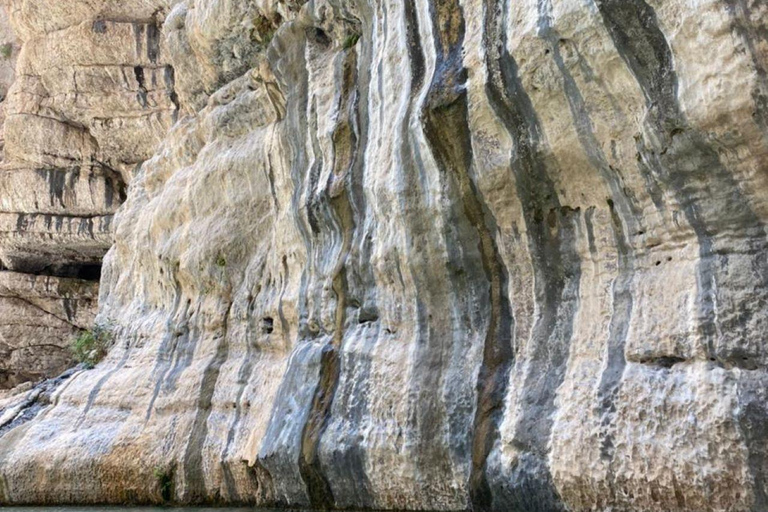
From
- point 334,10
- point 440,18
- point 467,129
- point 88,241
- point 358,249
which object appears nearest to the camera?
point 467,129

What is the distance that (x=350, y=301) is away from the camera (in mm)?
5668

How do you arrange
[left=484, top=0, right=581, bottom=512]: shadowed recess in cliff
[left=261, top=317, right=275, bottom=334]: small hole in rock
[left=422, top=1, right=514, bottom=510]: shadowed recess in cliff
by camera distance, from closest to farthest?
[left=484, top=0, right=581, bottom=512]: shadowed recess in cliff → [left=422, top=1, right=514, bottom=510]: shadowed recess in cliff → [left=261, top=317, right=275, bottom=334]: small hole in rock

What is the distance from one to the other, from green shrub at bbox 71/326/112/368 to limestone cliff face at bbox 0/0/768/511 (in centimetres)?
104

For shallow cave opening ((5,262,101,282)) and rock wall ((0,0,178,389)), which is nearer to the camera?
rock wall ((0,0,178,389))

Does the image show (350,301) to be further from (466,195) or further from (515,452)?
(515,452)

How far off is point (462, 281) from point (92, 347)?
24.4 ft

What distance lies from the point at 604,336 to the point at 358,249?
248cm

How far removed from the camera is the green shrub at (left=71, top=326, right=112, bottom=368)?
969 cm

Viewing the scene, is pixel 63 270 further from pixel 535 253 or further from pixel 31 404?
pixel 535 253

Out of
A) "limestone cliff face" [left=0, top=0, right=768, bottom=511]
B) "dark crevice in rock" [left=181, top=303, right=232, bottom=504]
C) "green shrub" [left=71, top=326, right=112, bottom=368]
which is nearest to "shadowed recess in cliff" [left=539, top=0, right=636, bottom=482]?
"limestone cliff face" [left=0, top=0, right=768, bottom=511]

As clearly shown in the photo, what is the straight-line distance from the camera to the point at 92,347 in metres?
9.90

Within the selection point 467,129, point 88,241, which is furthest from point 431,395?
point 88,241

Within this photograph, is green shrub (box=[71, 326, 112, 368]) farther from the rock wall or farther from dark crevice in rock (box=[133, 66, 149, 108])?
Result: dark crevice in rock (box=[133, 66, 149, 108])

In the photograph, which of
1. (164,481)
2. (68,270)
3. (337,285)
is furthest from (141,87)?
(337,285)
